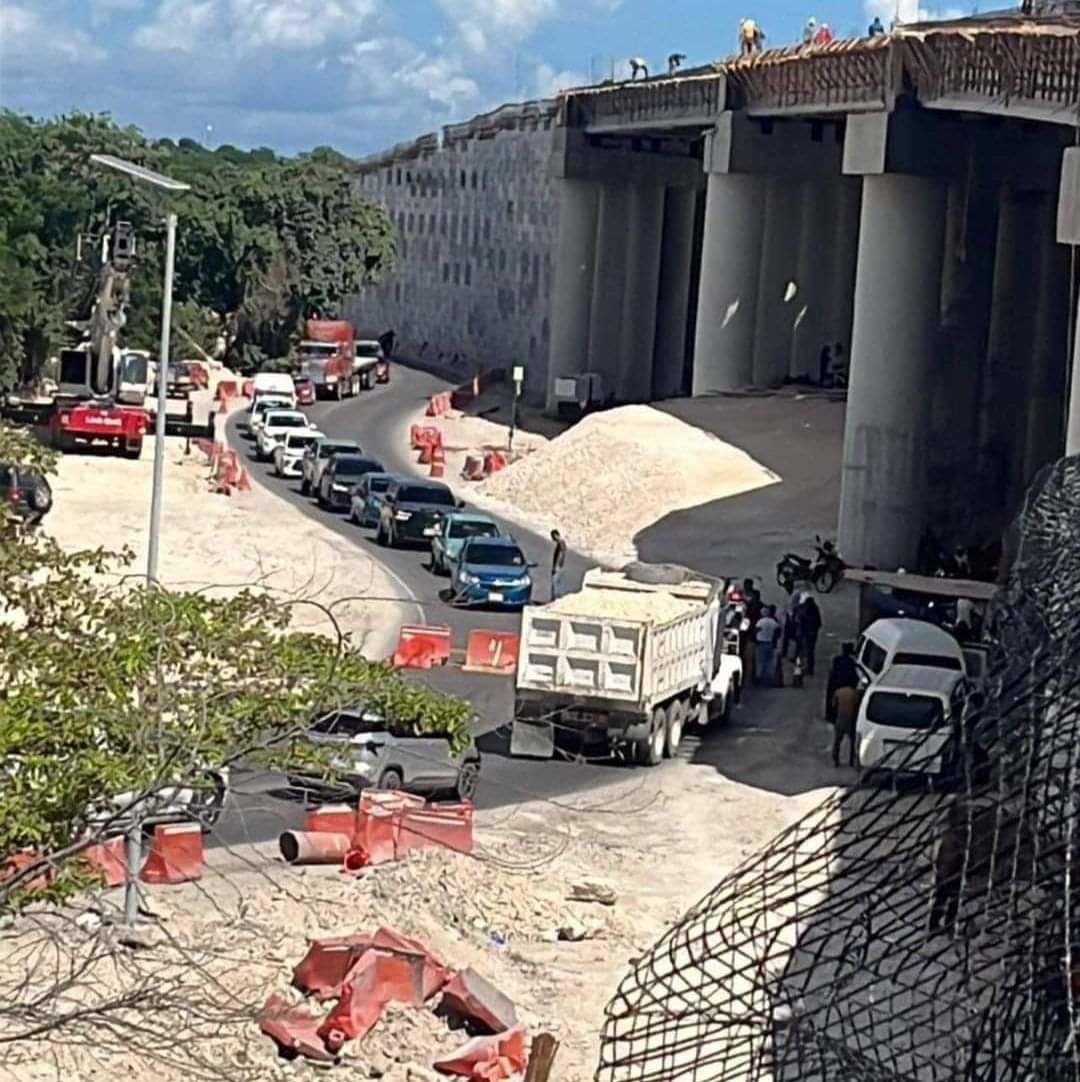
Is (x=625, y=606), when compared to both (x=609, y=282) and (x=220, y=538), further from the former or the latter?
(x=609, y=282)

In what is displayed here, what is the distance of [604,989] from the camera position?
21531 millimetres

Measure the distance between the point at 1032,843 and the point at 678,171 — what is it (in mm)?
71697

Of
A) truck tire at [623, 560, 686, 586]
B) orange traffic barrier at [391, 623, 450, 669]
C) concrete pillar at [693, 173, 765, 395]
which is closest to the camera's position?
truck tire at [623, 560, 686, 586]

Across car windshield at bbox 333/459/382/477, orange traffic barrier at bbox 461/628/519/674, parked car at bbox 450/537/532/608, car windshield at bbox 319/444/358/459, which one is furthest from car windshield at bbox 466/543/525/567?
car windshield at bbox 319/444/358/459

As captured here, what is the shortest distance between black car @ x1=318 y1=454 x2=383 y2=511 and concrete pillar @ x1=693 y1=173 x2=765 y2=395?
44.0 ft

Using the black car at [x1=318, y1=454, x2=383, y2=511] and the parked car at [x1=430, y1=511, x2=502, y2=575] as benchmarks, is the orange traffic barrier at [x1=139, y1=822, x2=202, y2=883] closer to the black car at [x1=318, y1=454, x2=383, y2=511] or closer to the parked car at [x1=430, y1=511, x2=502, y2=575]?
the parked car at [x1=430, y1=511, x2=502, y2=575]

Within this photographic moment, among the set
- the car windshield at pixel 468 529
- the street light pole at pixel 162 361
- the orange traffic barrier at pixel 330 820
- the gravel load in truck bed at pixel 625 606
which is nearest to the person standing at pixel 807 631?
the gravel load in truck bed at pixel 625 606

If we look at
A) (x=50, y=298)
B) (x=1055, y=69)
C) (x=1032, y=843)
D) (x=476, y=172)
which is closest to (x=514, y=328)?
(x=476, y=172)

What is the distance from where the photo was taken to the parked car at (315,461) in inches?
2260

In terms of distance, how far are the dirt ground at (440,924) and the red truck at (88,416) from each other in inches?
1286

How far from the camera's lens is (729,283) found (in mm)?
65938

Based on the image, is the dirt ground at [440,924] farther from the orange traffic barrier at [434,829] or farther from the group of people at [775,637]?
the group of people at [775,637]

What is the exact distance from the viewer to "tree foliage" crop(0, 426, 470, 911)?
531 inches

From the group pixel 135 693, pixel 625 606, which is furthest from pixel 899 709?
pixel 135 693
